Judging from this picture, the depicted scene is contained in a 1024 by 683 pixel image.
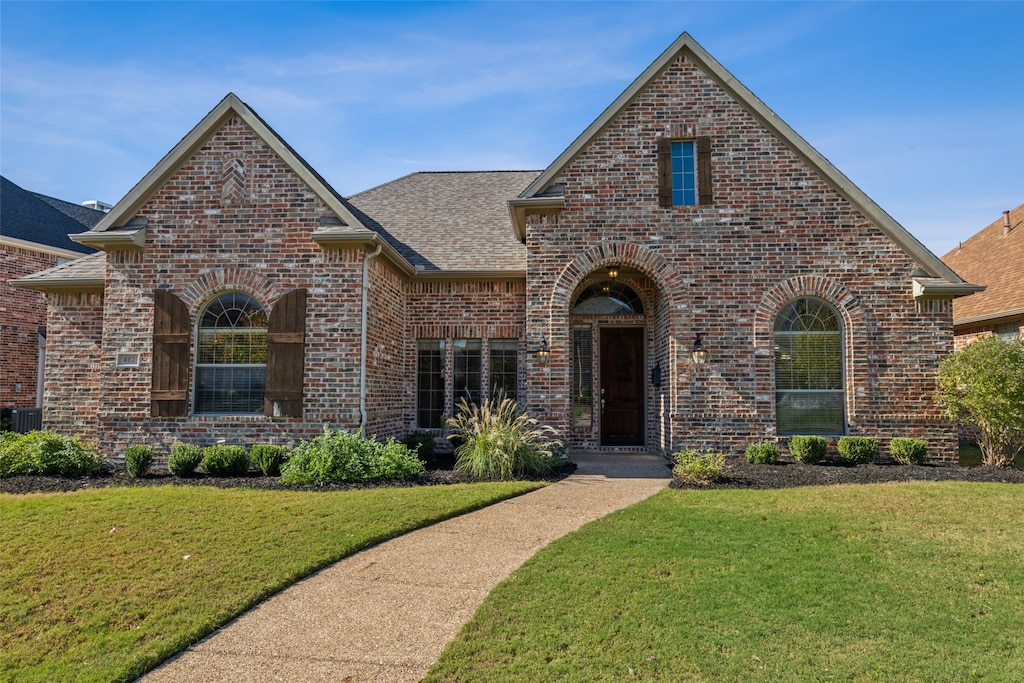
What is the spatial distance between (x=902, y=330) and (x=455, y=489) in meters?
8.26

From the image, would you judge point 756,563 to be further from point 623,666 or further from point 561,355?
point 561,355

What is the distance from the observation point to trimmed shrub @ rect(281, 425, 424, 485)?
8.62m

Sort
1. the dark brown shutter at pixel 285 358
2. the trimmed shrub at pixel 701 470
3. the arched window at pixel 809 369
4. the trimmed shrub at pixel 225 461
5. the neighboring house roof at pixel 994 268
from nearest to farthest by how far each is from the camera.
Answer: the trimmed shrub at pixel 701 470 → the trimmed shrub at pixel 225 461 → the dark brown shutter at pixel 285 358 → the arched window at pixel 809 369 → the neighboring house roof at pixel 994 268

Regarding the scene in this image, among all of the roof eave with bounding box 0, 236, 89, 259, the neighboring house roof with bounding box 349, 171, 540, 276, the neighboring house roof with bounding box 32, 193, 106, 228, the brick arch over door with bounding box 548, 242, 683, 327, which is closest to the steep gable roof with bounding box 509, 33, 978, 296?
the brick arch over door with bounding box 548, 242, 683, 327

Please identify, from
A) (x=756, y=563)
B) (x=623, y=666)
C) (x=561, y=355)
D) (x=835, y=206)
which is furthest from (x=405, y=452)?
(x=835, y=206)

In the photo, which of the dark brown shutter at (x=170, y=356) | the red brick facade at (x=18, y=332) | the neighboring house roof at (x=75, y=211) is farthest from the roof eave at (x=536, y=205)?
the neighboring house roof at (x=75, y=211)

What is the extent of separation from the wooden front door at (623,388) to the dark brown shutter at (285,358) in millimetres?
6105

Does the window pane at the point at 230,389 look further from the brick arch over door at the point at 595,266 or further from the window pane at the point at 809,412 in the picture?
the window pane at the point at 809,412

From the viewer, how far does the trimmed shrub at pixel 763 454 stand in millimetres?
9734

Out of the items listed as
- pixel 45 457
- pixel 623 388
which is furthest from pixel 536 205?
pixel 45 457

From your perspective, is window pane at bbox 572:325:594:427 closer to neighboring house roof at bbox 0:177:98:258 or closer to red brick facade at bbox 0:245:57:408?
red brick facade at bbox 0:245:57:408

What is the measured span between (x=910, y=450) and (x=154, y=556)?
1086 centimetres

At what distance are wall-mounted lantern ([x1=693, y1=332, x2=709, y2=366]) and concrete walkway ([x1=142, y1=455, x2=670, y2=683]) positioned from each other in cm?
430

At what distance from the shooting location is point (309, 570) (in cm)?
508
